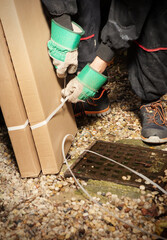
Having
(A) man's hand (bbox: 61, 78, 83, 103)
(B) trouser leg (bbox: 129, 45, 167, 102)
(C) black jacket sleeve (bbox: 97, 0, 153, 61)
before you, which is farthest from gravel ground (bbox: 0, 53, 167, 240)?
(C) black jacket sleeve (bbox: 97, 0, 153, 61)

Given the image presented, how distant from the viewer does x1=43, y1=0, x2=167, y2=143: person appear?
3.53 feet

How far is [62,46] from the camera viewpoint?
107 cm

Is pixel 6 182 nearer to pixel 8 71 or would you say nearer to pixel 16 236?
pixel 16 236

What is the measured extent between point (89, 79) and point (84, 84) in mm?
39

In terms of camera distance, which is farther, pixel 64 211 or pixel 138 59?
pixel 138 59

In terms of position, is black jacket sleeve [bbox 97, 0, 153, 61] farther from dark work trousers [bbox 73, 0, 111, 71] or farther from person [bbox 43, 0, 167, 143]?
dark work trousers [bbox 73, 0, 111, 71]

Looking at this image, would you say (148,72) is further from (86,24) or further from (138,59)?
(86,24)

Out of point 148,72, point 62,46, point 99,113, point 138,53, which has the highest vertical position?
point 62,46

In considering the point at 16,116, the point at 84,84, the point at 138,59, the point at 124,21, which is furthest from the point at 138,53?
the point at 16,116

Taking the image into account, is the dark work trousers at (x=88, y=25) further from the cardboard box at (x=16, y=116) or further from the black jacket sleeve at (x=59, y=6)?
the cardboard box at (x=16, y=116)

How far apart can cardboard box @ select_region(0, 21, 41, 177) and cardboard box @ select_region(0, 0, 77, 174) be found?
0.08 ft

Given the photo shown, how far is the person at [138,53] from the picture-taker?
1075 millimetres

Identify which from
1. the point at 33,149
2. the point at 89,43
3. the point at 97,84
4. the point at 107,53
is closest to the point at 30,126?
the point at 33,149

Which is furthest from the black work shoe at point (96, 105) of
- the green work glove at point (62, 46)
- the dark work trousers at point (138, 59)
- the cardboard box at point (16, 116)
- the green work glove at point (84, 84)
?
the cardboard box at point (16, 116)
